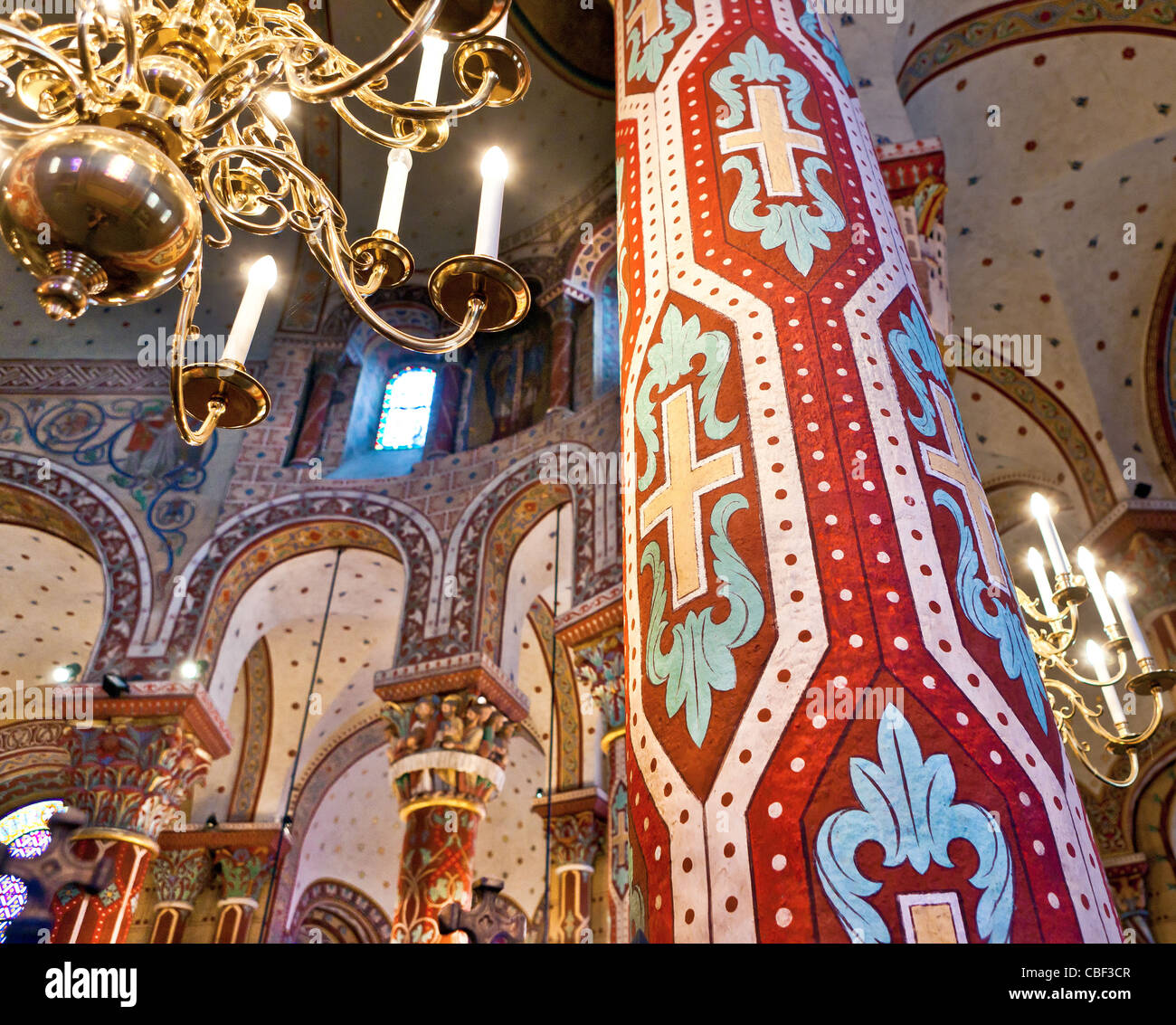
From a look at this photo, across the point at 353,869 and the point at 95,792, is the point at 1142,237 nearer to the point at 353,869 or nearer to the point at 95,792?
the point at 95,792

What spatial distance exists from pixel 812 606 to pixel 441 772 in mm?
5714

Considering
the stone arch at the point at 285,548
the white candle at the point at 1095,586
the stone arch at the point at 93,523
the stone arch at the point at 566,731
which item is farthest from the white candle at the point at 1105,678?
the stone arch at the point at 93,523

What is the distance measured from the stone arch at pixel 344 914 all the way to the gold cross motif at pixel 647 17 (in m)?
11.8

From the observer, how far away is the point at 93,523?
8.29 m

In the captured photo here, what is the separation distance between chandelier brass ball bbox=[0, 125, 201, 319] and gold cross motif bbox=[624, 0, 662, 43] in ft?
5.83

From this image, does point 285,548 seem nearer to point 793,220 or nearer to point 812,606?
point 793,220

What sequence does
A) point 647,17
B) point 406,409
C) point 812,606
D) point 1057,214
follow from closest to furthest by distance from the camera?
point 812,606
point 647,17
point 1057,214
point 406,409

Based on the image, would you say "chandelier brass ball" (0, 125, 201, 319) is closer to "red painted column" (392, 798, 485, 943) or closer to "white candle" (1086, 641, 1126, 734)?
"white candle" (1086, 641, 1126, 734)

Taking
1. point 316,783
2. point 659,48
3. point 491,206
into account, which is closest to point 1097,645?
point 659,48

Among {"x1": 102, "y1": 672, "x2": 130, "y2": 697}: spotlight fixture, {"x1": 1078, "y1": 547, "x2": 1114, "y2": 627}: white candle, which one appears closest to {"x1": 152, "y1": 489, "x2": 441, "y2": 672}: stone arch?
{"x1": 102, "y1": 672, "x2": 130, "y2": 697}: spotlight fixture

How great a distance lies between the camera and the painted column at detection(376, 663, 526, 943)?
6.02 m

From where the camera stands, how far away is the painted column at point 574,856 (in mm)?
7840

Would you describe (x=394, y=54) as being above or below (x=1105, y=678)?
above

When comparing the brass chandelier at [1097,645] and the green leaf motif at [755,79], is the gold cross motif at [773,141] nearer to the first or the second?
the green leaf motif at [755,79]
